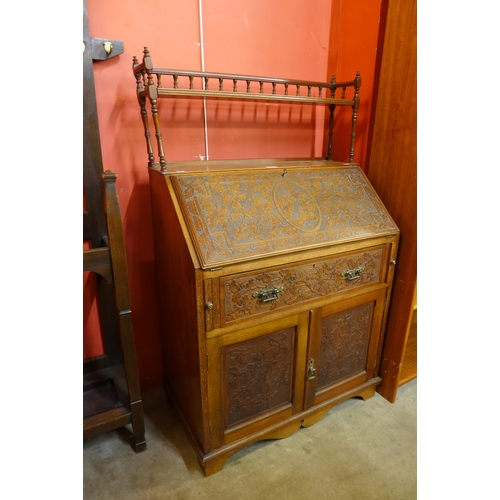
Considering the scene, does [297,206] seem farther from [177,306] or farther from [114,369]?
[114,369]

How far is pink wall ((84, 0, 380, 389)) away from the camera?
4.81 ft

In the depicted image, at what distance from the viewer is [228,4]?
1591 mm

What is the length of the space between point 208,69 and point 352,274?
3.84 feet

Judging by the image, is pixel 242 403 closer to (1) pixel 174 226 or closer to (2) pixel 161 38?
(1) pixel 174 226

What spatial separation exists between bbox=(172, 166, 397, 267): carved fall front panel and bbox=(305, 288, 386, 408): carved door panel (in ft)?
1.14

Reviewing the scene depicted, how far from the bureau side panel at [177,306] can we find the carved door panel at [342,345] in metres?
0.51

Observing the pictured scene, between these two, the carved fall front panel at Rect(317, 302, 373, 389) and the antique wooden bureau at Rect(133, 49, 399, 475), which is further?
the carved fall front panel at Rect(317, 302, 373, 389)

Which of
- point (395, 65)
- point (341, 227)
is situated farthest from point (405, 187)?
point (395, 65)

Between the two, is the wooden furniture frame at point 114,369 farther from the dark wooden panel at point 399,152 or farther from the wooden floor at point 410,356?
the wooden floor at point 410,356

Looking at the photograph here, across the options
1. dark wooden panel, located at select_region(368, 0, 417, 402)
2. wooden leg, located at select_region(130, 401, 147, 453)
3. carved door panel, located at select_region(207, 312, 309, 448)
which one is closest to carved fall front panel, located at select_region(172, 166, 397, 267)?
dark wooden panel, located at select_region(368, 0, 417, 402)

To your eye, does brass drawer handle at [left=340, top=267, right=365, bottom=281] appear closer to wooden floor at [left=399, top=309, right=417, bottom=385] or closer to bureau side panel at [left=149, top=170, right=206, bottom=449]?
wooden floor at [left=399, top=309, right=417, bottom=385]

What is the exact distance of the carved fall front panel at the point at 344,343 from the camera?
5.14 ft

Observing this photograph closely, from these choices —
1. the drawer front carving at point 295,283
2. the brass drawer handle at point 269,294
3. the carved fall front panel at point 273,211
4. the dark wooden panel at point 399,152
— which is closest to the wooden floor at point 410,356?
the dark wooden panel at point 399,152

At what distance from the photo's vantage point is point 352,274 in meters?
1.50
